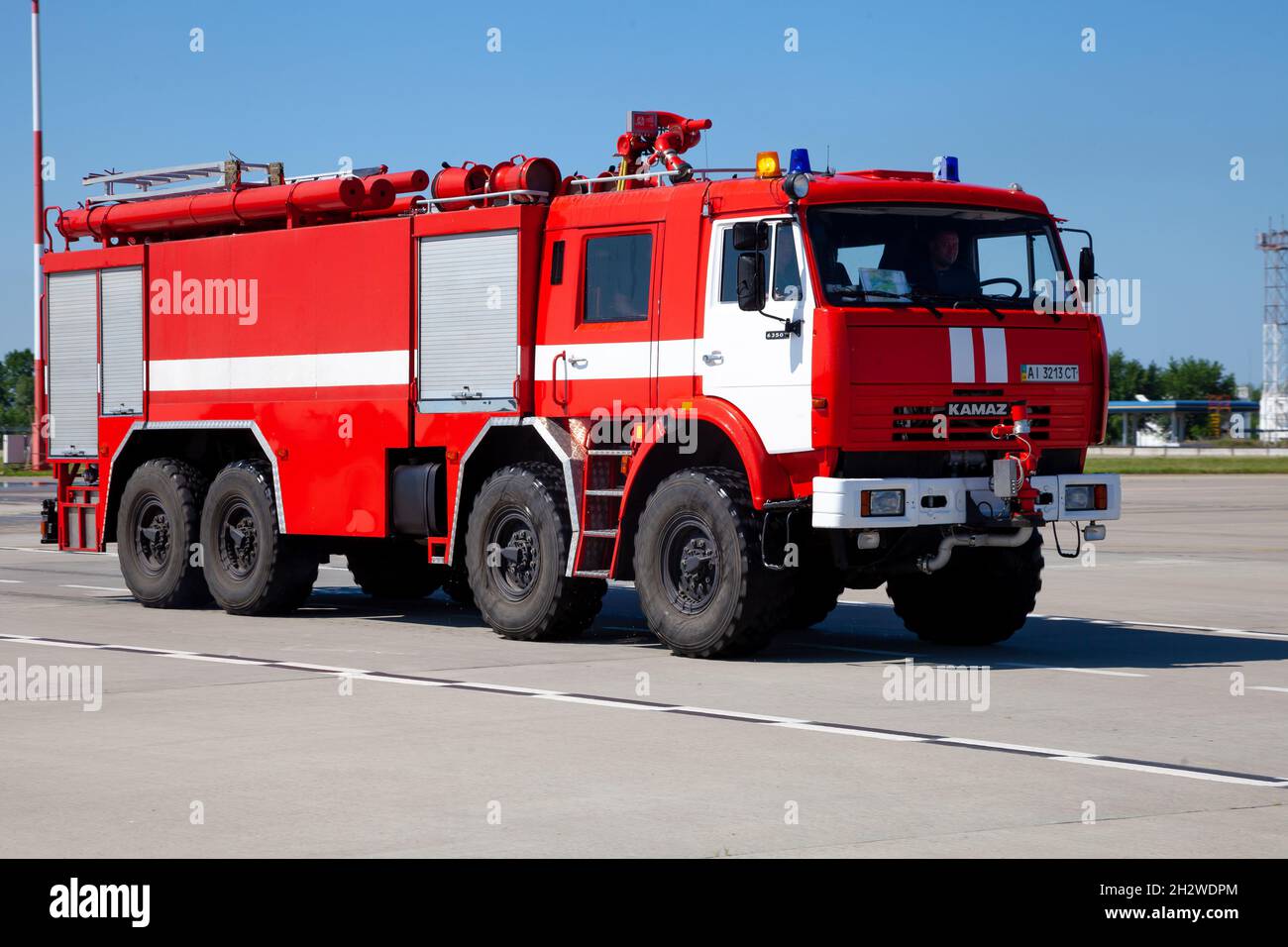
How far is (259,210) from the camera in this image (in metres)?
17.6

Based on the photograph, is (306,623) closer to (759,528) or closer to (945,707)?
(759,528)

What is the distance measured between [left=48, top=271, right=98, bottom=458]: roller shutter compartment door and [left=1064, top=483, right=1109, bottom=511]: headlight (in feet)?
33.1

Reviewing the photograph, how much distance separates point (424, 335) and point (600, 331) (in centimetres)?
197

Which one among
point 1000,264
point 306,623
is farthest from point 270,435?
point 1000,264

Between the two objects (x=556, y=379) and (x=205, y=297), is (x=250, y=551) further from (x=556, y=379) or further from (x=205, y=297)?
(x=556, y=379)

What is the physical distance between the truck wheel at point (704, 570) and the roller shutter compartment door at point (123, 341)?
705 centimetres

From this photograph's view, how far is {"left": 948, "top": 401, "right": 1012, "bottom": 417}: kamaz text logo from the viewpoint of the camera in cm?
1337

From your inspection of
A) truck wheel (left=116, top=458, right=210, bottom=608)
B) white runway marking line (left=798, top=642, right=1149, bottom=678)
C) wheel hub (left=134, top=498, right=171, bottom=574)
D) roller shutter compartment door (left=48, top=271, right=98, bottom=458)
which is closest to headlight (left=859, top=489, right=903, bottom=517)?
white runway marking line (left=798, top=642, right=1149, bottom=678)

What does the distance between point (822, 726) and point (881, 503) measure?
277cm

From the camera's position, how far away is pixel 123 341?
19.0 metres

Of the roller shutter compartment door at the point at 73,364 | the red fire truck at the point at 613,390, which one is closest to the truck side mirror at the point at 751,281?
the red fire truck at the point at 613,390

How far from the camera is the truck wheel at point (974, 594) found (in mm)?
14617

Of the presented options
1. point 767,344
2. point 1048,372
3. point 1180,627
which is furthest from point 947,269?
point 1180,627

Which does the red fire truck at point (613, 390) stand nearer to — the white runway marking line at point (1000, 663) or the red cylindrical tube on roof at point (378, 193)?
the red cylindrical tube on roof at point (378, 193)
